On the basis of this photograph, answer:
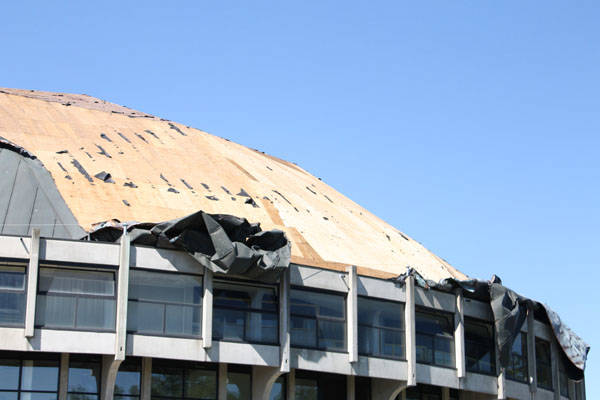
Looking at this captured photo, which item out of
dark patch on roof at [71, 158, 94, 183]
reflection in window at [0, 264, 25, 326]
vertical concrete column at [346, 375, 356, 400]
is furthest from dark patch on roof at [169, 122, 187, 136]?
reflection in window at [0, 264, 25, 326]

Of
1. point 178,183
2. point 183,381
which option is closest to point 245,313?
point 183,381

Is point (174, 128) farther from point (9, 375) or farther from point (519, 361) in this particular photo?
point (9, 375)

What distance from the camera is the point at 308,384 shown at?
36.9m

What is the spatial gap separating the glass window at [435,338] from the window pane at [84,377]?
11077 mm

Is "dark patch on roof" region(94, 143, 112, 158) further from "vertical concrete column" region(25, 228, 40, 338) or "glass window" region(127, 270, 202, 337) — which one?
"vertical concrete column" region(25, 228, 40, 338)

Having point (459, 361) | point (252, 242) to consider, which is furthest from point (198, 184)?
point (459, 361)

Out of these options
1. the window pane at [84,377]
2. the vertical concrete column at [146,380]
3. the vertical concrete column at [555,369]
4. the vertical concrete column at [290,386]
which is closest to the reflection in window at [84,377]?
the window pane at [84,377]

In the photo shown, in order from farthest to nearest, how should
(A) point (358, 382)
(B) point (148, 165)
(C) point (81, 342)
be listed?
(B) point (148, 165), (A) point (358, 382), (C) point (81, 342)

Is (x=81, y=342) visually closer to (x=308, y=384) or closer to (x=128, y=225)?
(x=128, y=225)

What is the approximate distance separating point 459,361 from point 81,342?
536 inches

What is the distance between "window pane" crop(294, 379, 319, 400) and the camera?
3669 centimetres

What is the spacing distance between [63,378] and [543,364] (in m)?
19.5

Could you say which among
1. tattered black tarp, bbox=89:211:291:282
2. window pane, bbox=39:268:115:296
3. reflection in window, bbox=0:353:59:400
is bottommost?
reflection in window, bbox=0:353:59:400

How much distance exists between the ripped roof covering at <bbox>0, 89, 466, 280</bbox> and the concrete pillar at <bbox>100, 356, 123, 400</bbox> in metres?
4.90
